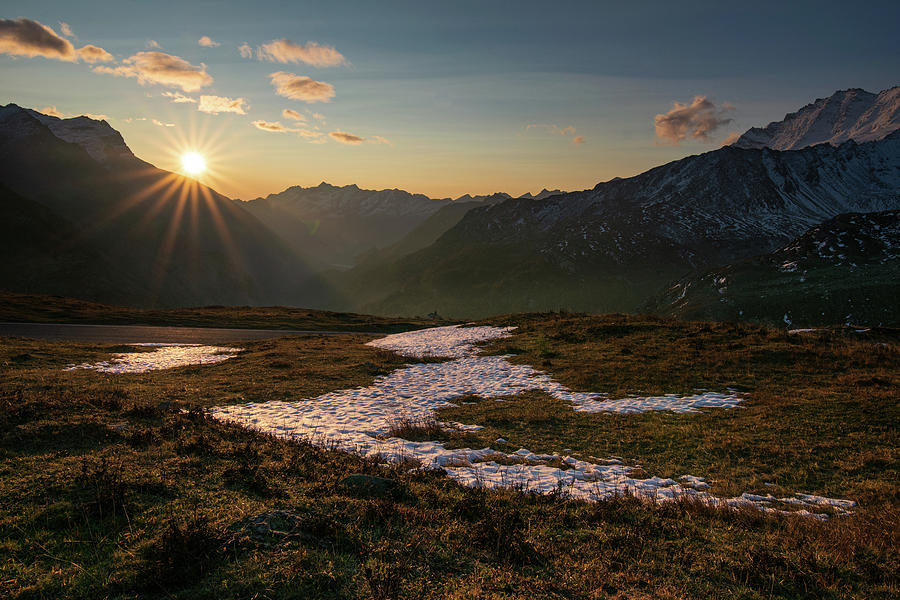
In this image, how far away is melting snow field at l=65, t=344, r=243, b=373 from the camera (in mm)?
25562

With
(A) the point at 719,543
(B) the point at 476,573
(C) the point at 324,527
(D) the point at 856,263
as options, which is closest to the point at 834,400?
(A) the point at 719,543

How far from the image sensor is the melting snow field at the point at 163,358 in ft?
83.9

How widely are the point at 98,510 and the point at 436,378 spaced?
62.2 ft

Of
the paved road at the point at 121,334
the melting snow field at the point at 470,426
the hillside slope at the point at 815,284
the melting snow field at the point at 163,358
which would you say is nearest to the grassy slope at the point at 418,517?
the melting snow field at the point at 470,426

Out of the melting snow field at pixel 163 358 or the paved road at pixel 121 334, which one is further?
the paved road at pixel 121 334

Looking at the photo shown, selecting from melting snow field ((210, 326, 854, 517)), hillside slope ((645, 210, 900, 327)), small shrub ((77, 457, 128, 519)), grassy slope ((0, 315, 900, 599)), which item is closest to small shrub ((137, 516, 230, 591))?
Answer: grassy slope ((0, 315, 900, 599))

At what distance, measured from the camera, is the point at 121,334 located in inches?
1678

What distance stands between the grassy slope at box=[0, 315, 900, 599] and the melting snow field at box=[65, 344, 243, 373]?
394 inches

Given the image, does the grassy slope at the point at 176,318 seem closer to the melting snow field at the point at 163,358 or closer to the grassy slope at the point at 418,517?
the melting snow field at the point at 163,358

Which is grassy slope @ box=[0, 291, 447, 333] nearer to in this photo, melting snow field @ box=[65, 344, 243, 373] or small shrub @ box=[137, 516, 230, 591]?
melting snow field @ box=[65, 344, 243, 373]

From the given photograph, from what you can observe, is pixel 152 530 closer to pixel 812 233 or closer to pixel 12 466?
pixel 12 466

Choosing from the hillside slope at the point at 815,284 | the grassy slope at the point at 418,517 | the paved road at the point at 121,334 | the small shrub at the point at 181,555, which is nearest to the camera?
the small shrub at the point at 181,555

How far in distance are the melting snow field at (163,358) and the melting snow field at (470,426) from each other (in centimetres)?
1350

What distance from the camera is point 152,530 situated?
233 inches
